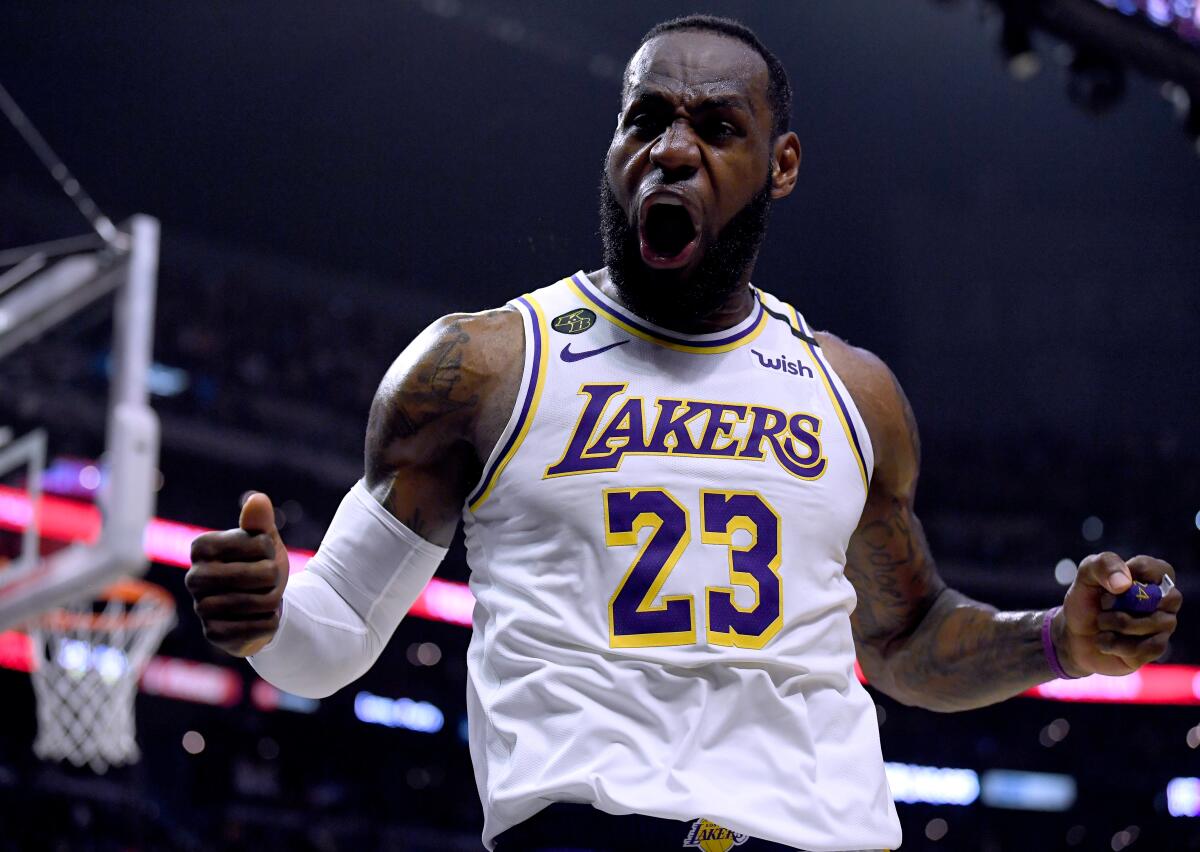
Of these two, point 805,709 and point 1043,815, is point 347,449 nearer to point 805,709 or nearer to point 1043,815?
point 1043,815

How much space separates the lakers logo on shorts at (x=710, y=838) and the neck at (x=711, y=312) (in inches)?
32.4

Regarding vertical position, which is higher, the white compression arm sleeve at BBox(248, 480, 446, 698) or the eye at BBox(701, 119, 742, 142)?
the eye at BBox(701, 119, 742, 142)

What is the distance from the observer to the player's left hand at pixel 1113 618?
2053 millimetres

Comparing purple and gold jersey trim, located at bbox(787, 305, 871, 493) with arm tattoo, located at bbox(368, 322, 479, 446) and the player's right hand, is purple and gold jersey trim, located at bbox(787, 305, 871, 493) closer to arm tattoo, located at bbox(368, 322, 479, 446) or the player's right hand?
arm tattoo, located at bbox(368, 322, 479, 446)

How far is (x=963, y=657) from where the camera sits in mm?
2445

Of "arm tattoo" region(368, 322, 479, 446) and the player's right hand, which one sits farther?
"arm tattoo" region(368, 322, 479, 446)

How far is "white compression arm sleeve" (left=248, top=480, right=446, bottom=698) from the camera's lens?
2.10 m

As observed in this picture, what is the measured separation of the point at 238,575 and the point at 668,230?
0.90 m

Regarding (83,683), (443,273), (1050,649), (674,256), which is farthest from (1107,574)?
(443,273)

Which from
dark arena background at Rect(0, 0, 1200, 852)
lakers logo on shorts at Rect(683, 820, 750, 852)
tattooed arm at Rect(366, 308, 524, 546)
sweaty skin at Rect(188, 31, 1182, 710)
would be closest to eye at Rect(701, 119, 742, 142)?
sweaty skin at Rect(188, 31, 1182, 710)

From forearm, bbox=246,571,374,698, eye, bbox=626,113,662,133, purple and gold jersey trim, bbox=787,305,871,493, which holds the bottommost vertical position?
forearm, bbox=246,571,374,698

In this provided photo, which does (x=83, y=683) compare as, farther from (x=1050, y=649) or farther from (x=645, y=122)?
(x=1050, y=649)

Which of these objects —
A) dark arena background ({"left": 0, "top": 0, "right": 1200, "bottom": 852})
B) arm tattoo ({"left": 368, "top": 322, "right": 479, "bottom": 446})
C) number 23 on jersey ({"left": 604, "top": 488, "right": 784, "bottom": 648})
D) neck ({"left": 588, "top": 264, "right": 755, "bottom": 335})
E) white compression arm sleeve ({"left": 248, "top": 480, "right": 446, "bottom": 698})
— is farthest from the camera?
dark arena background ({"left": 0, "top": 0, "right": 1200, "bottom": 852})

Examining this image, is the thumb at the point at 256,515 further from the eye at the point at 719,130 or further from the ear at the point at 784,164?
the ear at the point at 784,164
